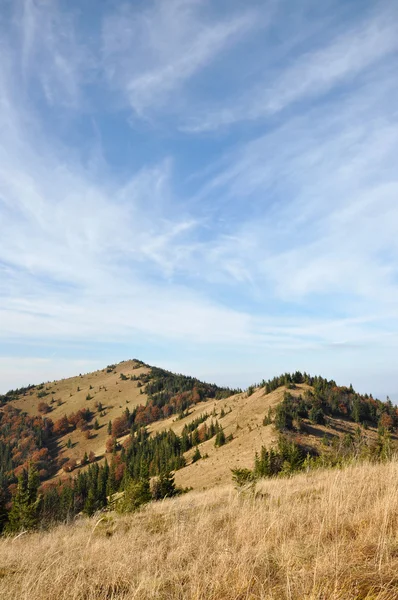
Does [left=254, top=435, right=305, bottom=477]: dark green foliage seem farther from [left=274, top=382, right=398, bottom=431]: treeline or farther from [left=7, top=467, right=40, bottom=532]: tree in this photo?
[left=7, top=467, right=40, bottom=532]: tree

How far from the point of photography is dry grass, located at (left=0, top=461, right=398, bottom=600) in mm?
3115

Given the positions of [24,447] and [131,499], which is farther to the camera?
[24,447]

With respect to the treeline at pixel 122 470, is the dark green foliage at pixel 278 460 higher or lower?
higher

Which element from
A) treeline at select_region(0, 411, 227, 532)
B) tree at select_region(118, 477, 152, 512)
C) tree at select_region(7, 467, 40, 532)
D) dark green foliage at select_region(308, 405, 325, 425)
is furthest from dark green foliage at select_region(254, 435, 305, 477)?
tree at select_region(7, 467, 40, 532)

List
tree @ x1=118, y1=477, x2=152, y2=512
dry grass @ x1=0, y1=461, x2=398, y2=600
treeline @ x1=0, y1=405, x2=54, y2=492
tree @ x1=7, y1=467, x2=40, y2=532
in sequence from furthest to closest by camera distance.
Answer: treeline @ x1=0, y1=405, x2=54, y2=492 < tree @ x1=7, y1=467, x2=40, y2=532 < tree @ x1=118, y1=477, x2=152, y2=512 < dry grass @ x1=0, y1=461, x2=398, y2=600

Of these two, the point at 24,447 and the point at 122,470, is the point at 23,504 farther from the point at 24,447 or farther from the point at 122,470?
the point at 24,447

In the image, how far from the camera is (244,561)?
3621 millimetres

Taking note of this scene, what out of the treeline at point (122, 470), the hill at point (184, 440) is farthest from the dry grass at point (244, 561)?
the treeline at point (122, 470)

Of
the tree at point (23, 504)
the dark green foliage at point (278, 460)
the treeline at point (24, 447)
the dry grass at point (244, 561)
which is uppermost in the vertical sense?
the dry grass at point (244, 561)

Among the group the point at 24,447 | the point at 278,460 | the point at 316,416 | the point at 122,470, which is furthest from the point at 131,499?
the point at 24,447

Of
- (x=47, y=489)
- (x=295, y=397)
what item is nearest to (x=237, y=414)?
(x=295, y=397)

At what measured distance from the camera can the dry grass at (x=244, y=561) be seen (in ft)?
10.2

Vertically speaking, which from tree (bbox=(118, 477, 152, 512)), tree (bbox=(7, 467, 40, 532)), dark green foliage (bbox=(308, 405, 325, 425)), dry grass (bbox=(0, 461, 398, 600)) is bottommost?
tree (bbox=(7, 467, 40, 532))

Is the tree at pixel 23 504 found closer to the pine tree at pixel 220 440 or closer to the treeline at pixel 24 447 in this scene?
the pine tree at pixel 220 440
